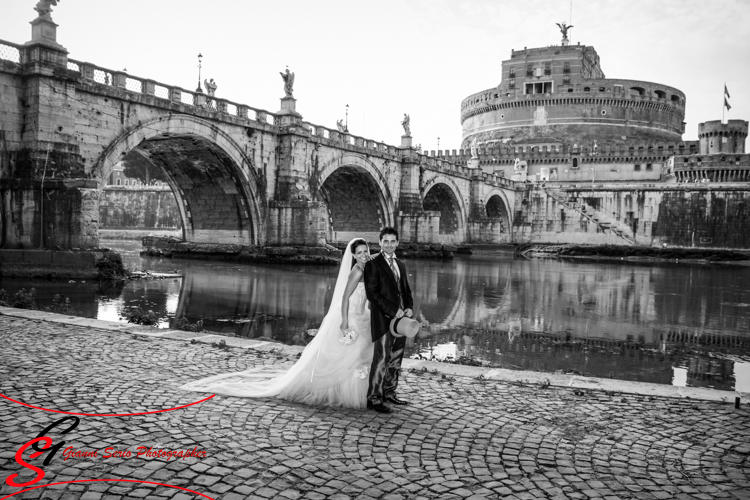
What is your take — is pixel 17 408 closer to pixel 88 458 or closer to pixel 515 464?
pixel 88 458

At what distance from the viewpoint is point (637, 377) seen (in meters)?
8.09

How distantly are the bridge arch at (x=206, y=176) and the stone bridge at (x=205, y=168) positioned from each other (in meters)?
0.06

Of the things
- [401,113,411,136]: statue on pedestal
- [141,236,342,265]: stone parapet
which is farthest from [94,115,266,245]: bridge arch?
[401,113,411,136]: statue on pedestal

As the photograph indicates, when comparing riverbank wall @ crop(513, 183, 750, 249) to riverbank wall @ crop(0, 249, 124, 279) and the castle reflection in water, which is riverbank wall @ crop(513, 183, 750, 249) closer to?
the castle reflection in water

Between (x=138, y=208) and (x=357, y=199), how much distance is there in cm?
2647

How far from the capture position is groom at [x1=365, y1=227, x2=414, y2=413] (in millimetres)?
4945

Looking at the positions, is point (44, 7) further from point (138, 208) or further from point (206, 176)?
point (138, 208)

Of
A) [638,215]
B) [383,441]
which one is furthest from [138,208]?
[383,441]

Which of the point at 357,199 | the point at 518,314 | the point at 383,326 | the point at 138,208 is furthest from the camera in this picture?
the point at 138,208

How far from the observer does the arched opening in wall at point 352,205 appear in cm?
3684

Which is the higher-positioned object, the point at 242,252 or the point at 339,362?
the point at 242,252

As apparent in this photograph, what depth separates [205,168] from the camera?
27.6 metres

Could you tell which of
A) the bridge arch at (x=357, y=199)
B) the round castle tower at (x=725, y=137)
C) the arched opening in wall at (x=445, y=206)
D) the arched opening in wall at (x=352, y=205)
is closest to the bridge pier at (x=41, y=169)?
the bridge arch at (x=357, y=199)

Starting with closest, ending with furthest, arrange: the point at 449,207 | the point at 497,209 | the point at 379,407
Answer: the point at 379,407 → the point at 449,207 → the point at 497,209
